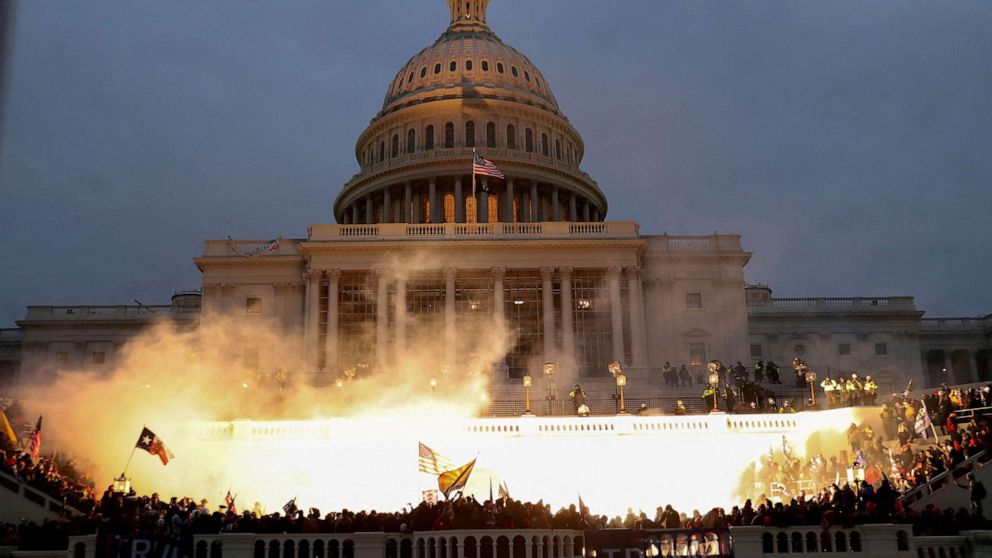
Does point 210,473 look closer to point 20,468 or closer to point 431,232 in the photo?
point 20,468

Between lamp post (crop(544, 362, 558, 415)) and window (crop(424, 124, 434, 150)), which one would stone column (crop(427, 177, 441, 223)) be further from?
lamp post (crop(544, 362, 558, 415))

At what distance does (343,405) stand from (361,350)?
8.14 meters

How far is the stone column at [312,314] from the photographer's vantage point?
5416cm

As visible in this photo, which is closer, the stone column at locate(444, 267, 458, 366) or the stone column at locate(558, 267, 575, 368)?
the stone column at locate(444, 267, 458, 366)

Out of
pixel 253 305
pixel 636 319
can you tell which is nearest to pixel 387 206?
pixel 253 305

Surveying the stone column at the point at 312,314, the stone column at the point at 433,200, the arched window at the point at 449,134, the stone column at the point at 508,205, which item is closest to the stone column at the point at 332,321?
the stone column at the point at 312,314

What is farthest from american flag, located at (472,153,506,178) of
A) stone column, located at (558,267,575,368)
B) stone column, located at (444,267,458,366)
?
stone column, located at (558,267,575,368)

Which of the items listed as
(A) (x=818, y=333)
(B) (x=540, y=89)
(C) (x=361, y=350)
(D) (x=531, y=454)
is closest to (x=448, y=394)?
(C) (x=361, y=350)

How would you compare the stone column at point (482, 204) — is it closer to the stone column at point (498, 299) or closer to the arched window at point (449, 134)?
the arched window at point (449, 134)

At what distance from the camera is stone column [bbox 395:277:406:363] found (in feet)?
176

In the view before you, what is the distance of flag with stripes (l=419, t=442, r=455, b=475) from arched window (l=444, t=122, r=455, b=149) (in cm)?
5237

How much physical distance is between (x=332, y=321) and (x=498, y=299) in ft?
32.5

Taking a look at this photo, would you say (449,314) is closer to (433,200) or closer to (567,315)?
(567,315)

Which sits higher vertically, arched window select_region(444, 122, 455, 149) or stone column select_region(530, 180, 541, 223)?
arched window select_region(444, 122, 455, 149)
